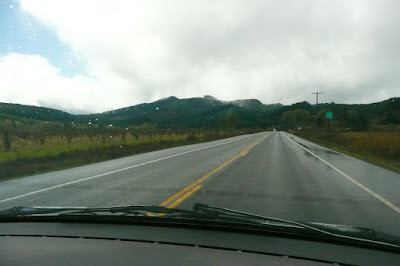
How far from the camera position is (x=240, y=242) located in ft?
11.8

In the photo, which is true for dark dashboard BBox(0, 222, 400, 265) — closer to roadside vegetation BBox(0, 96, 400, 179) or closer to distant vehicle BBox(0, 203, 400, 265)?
distant vehicle BBox(0, 203, 400, 265)

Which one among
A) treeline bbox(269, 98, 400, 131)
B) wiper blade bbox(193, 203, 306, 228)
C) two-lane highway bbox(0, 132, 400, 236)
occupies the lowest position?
two-lane highway bbox(0, 132, 400, 236)

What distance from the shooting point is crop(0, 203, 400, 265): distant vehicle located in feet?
10.4

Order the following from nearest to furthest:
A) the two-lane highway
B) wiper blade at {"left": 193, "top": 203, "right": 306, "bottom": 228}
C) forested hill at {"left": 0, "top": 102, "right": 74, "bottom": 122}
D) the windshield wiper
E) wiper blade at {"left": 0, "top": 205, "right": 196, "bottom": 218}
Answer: the windshield wiper → wiper blade at {"left": 193, "top": 203, "right": 306, "bottom": 228} → wiper blade at {"left": 0, "top": 205, "right": 196, "bottom": 218} → the two-lane highway → forested hill at {"left": 0, "top": 102, "right": 74, "bottom": 122}

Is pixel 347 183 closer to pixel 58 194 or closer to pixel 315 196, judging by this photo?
pixel 315 196

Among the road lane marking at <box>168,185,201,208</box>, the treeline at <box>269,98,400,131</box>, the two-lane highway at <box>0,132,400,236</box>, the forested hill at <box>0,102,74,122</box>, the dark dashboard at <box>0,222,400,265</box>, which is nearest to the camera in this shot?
the dark dashboard at <box>0,222,400,265</box>

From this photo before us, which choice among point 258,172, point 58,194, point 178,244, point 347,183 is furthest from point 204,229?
point 258,172

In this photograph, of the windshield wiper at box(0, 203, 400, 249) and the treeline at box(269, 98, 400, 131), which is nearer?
the windshield wiper at box(0, 203, 400, 249)

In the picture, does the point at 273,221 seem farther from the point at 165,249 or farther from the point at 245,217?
the point at 165,249

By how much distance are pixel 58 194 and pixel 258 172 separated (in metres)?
6.95

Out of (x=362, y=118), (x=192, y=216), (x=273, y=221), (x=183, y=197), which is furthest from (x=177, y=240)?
(x=362, y=118)

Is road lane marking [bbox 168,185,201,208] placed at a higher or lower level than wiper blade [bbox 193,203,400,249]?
lower

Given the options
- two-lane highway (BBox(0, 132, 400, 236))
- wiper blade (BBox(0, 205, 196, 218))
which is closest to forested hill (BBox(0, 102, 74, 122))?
two-lane highway (BBox(0, 132, 400, 236))

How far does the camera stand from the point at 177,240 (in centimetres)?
369
